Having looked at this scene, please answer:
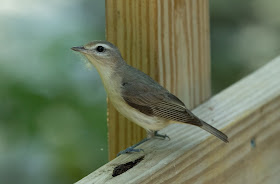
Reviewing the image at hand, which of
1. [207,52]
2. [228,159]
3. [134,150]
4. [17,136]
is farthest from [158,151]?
[17,136]

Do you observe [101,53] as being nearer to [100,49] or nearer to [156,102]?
[100,49]

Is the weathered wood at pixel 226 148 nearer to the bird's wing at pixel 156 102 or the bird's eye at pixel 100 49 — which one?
the bird's wing at pixel 156 102

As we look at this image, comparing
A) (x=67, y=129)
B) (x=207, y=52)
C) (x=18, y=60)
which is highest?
(x=207, y=52)

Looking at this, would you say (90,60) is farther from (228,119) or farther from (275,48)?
(275,48)

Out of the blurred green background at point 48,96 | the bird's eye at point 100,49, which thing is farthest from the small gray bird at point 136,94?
the blurred green background at point 48,96

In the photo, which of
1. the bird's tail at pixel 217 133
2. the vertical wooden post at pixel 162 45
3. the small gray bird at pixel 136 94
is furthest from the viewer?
the small gray bird at pixel 136 94

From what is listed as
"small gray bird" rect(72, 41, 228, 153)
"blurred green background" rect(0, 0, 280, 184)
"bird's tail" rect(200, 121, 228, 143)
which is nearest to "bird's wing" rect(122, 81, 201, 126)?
"small gray bird" rect(72, 41, 228, 153)

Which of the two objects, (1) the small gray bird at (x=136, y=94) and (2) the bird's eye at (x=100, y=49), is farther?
(2) the bird's eye at (x=100, y=49)

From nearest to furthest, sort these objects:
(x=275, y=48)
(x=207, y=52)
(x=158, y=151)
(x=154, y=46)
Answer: (x=158, y=151) < (x=154, y=46) < (x=207, y=52) < (x=275, y=48)
